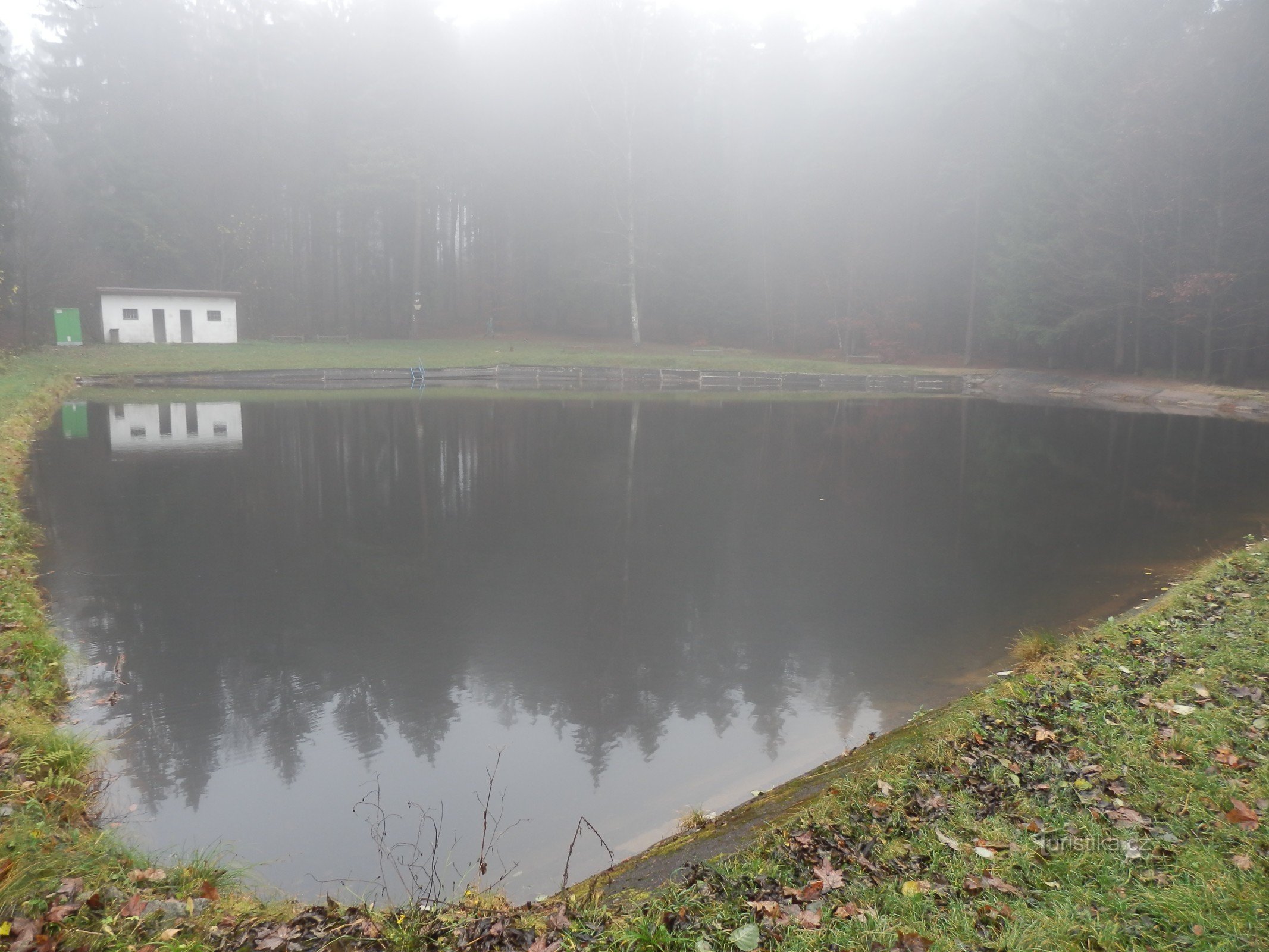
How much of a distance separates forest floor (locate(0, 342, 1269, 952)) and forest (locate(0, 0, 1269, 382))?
36.6 metres

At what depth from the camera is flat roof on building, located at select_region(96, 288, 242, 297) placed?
38.3 metres

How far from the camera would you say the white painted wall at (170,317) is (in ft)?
128

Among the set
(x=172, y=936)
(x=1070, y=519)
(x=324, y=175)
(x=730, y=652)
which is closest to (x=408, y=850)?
(x=172, y=936)

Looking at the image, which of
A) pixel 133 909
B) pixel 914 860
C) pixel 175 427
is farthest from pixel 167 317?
pixel 914 860

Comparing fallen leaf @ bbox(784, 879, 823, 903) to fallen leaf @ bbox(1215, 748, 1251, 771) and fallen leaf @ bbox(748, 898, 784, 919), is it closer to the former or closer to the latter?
fallen leaf @ bbox(748, 898, 784, 919)

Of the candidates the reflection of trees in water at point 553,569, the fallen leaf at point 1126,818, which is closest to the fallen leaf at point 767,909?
the fallen leaf at point 1126,818

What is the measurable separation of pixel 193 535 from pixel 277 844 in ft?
24.2

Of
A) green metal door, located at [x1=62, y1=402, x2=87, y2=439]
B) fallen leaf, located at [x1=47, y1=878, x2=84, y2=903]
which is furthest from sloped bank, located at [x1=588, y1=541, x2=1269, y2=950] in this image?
green metal door, located at [x1=62, y1=402, x2=87, y2=439]

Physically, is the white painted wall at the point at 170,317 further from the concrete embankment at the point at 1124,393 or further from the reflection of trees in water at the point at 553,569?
the concrete embankment at the point at 1124,393

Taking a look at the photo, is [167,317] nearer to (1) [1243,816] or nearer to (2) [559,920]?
(2) [559,920]

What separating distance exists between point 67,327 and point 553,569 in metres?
35.8

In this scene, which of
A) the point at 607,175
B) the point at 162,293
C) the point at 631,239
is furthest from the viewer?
the point at 607,175

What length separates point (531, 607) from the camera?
8.95 metres

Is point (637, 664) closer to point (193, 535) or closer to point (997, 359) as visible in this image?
point (193, 535)
